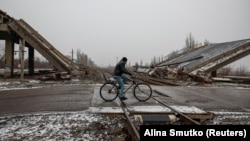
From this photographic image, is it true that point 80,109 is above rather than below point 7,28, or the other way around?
below

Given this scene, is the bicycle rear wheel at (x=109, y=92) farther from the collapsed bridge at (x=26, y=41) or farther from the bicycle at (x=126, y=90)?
the collapsed bridge at (x=26, y=41)

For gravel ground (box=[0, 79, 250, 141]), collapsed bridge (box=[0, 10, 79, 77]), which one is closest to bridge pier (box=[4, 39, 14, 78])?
collapsed bridge (box=[0, 10, 79, 77])

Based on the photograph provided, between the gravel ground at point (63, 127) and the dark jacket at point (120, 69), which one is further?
the dark jacket at point (120, 69)

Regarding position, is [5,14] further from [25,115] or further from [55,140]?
[55,140]

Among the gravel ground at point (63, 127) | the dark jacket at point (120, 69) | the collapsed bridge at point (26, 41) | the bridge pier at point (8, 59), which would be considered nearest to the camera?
the gravel ground at point (63, 127)

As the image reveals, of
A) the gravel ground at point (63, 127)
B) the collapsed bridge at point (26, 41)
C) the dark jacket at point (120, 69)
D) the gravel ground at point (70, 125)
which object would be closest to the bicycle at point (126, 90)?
the dark jacket at point (120, 69)

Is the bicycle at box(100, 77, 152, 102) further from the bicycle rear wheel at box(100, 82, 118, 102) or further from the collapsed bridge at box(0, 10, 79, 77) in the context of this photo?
the collapsed bridge at box(0, 10, 79, 77)

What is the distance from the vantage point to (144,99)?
11828mm

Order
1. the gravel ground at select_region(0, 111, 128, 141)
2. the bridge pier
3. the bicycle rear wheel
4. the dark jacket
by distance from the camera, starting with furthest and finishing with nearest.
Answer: the bridge pier, the bicycle rear wheel, the dark jacket, the gravel ground at select_region(0, 111, 128, 141)

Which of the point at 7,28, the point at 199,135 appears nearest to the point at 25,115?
the point at 199,135

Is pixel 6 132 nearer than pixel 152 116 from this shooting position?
Yes

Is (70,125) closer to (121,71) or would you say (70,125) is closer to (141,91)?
(121,71)

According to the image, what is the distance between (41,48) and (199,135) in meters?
24.0

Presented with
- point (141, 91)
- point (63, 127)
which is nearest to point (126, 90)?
point (141, 91)
